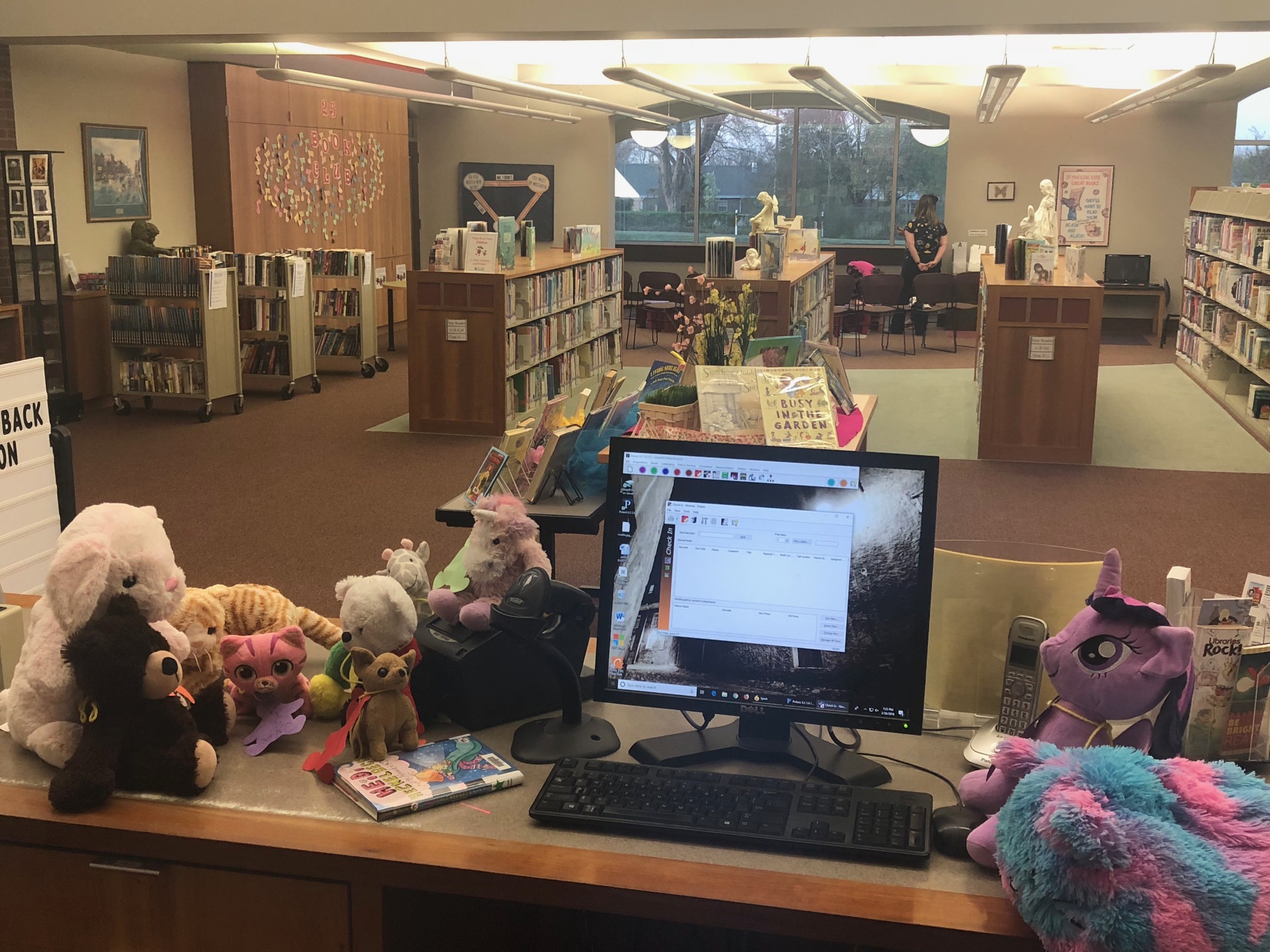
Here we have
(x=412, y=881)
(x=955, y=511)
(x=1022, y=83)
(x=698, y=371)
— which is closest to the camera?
(x=412, y=881)

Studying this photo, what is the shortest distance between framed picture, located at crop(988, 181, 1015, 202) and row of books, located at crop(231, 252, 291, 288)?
9699 mm

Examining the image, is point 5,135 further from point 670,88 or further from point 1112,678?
point 1112,678

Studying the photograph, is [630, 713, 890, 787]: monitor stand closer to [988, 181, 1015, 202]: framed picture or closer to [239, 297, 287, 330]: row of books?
[239, 297, 287, 330]: row of books

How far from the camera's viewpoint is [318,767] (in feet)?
5.65

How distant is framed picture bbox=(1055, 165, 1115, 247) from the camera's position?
51.1 ft

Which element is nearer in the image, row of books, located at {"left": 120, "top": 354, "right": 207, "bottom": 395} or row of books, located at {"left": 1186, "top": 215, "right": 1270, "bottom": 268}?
row of books, located at {"left": 120, "top": 354, "right": 207, "bottom": 395}

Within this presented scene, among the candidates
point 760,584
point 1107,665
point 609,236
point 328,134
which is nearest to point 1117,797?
point 1107,665

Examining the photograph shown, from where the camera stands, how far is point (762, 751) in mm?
1798

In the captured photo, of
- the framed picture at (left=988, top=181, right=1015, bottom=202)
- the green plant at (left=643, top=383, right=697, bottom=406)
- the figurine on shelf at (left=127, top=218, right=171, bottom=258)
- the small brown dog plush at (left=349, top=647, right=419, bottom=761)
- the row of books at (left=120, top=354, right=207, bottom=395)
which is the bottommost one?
the row of books at (left=120, top=354, right=207, bottom=395)

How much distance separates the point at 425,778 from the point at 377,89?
995 centimetres

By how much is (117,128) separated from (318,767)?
982 cm

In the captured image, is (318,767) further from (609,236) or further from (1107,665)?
(609,236)

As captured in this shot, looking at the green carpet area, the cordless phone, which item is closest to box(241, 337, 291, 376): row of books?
the green carpet area

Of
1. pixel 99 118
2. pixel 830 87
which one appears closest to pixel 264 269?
pixel 99 118
